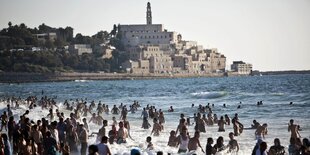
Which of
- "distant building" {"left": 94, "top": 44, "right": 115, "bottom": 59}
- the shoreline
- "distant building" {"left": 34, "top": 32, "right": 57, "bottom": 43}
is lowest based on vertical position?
the shoreline

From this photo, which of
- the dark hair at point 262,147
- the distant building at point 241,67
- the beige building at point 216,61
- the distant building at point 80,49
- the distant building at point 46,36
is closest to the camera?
the dark hair at point 262,147

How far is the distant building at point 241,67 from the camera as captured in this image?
180 metres

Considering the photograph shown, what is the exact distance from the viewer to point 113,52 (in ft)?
503

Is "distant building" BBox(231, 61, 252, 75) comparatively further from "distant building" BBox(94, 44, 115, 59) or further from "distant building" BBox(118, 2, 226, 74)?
"distant building" BBox(94, 44, 115, 59)

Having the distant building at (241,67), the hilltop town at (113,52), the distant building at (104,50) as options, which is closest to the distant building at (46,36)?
the hilltop town at (113,52)

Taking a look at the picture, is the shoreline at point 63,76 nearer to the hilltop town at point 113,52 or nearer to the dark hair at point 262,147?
the hilltop town at point 113,52

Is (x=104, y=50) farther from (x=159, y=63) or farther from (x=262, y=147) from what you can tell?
(x=262, y=147)

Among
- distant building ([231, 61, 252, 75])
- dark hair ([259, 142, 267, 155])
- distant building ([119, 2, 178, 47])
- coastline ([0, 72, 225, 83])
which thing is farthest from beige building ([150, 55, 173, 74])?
dark hair ([259, 142, 267, 155])

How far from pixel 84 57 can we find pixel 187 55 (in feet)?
107

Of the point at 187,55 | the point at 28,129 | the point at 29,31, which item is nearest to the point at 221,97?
the point at 28,129

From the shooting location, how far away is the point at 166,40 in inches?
6560

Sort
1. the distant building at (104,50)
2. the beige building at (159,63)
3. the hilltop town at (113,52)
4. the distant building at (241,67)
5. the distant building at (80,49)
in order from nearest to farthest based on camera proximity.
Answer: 1. the hilltop town at (113,52)
2. the beige building at (159,63)
3. the distant building at (104,50)
4. the distant building at (80,49)
5. the distant building at (241,67)

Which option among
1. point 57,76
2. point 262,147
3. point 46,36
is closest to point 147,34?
point 46,36

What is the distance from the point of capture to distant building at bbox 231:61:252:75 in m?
180
